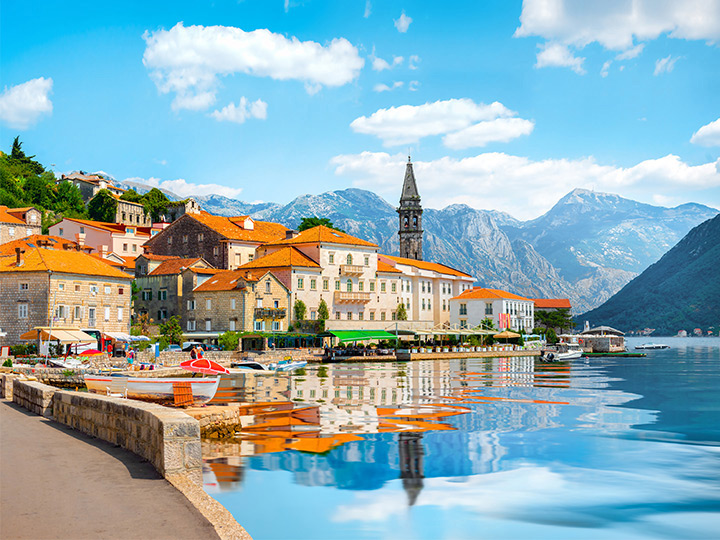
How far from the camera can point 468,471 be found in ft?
55.0

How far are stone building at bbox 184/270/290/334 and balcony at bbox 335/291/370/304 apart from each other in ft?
32.6

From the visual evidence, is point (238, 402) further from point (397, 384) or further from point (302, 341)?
point (302, 341)

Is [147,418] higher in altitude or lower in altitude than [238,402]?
higher

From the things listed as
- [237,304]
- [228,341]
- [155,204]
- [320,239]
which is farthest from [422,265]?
[228,341]

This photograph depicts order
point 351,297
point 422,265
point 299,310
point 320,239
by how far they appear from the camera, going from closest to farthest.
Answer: point 299,310
point 320,239
point 351,297
point 422,265

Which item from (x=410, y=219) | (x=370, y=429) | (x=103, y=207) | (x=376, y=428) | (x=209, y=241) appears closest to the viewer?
(x=370, y=429)

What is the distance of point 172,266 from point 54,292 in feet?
61.8

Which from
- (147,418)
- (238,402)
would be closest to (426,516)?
(147,418)

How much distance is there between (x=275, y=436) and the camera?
2062cm

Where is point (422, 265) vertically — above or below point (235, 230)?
below

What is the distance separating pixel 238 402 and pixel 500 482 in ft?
56.5

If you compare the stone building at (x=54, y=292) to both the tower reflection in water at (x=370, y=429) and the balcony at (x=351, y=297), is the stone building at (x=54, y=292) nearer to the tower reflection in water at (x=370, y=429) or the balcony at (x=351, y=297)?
the tower reflection in water at (x=370, y=429)

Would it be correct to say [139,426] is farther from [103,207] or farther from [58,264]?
[103,207]

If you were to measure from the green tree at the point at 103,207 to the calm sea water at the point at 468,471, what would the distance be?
83.4 meters
